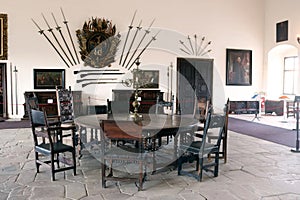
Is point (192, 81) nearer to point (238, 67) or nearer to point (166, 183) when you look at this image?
point (238, 67)

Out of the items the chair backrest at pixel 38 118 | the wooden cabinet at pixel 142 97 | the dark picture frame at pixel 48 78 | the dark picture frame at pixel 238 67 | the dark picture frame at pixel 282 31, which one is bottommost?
the chair backrest at pixel 38 118

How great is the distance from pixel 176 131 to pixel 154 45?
7370 mm

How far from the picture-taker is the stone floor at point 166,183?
3.28 metres

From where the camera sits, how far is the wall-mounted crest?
987 cm

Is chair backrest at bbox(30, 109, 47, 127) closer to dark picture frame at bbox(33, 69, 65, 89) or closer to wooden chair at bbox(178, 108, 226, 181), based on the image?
wooden chair at bbox(178, 108, 226, 181)

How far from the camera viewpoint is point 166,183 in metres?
3.67

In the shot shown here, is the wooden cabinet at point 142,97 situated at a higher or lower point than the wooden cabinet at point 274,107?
higher

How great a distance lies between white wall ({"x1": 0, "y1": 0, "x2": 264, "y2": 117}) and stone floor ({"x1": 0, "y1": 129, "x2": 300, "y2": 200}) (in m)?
5.38

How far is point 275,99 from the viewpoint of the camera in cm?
1195

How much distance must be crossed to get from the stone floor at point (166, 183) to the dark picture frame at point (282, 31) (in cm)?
738

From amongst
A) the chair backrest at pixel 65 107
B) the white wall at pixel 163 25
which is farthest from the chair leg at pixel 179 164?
the white wall at pixel 163 25

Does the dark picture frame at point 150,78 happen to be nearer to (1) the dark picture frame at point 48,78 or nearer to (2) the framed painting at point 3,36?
(1) the dark picture frame at point 48,78

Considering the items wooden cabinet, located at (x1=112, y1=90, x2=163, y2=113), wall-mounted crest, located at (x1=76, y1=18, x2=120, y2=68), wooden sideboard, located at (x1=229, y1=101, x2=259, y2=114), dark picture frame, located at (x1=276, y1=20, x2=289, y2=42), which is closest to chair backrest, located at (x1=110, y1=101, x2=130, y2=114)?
wooden cabinet, located at (x1=112, y1=90, x2=163, y2=113)

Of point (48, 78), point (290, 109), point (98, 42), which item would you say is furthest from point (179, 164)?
point (290, 109)
